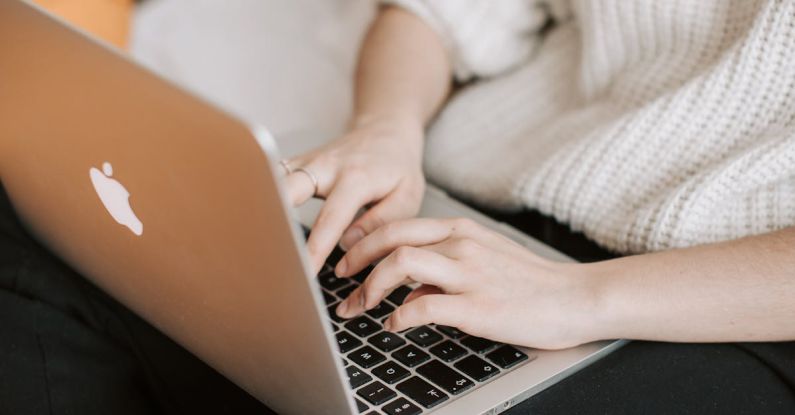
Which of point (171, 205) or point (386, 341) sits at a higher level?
point (171, 205)

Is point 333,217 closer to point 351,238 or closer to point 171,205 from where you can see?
point 351,238

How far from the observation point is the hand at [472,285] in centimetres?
A: 65

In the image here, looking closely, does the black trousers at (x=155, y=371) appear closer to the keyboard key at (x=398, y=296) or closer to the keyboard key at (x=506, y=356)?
the keyboard key at (x=506, y=356)

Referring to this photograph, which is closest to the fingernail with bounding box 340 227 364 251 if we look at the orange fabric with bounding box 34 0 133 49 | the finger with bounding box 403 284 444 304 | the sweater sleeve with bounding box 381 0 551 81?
the finger with bounding box 403 284 444 304

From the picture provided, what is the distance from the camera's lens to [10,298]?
0.72 meters

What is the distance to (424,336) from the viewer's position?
71cm

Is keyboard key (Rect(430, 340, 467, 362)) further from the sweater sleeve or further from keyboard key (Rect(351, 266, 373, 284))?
the sweater sleeve

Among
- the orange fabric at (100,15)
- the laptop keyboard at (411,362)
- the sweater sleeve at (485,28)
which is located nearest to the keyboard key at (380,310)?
the laptop keyboard at (411,362)

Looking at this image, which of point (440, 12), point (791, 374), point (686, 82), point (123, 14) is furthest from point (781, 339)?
point (123, 14)

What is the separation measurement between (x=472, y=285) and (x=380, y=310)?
0.11 metres

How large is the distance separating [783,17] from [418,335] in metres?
0.40

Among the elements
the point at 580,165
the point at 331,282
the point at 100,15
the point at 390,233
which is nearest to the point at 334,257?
the point at 331,282

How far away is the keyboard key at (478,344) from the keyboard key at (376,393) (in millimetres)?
82

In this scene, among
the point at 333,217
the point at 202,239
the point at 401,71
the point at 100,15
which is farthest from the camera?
the point at 100,15
